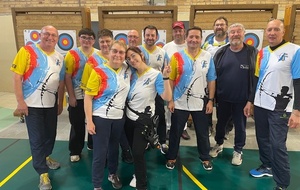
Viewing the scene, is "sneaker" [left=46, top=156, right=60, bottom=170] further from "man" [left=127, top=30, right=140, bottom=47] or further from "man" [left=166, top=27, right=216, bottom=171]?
"man" [left=127, top=30, right=140, bottom=47]

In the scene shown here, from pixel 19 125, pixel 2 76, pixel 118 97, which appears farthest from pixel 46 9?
pixel 2 76

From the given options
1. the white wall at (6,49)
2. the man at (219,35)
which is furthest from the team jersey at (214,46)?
the white wall at (6,49)

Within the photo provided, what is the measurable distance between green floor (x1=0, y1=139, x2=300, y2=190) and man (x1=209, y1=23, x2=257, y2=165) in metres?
0.41

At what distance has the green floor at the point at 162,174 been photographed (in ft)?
7.91

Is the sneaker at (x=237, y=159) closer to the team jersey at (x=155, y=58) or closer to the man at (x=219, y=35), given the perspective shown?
the man at (x=219, y=35)

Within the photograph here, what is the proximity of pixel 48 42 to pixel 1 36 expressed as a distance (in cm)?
552

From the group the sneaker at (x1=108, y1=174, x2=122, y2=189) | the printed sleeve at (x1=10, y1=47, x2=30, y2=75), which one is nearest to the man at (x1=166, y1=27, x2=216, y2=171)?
the sneaker at (x1=108, y1=174, x2=122, y2=189)

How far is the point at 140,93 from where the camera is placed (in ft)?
6.64

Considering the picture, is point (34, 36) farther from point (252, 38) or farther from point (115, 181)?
point (252, 38)

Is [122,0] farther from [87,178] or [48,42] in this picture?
[87,178]

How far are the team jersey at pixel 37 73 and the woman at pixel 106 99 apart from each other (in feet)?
1.68

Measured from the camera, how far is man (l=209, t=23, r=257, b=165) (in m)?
2.41

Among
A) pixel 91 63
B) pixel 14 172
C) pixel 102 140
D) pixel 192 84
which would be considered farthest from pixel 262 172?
pixel 14 172

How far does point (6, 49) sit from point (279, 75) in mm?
6965
